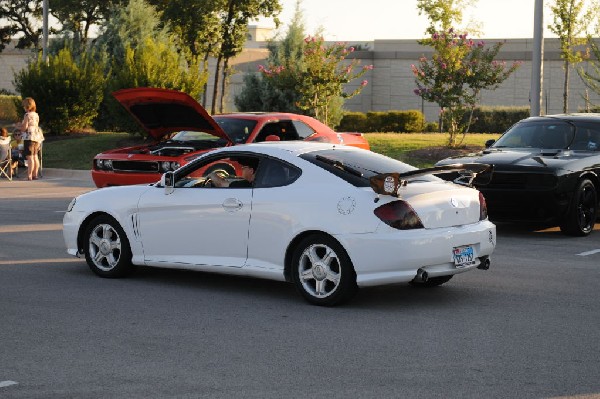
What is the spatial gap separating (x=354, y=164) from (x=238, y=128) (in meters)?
7.41

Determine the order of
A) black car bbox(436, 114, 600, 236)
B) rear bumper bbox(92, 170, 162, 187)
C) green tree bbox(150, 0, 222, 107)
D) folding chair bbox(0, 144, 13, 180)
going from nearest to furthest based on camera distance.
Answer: black car bbox(436, 114, 600, 236)
rear bumper bbox(92, 170, 162, 187)
folding chair bbox(0, 144, 13, 180)
green tree bbox(150, 0, 222, 107)

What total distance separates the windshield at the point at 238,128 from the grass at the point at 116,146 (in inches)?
353

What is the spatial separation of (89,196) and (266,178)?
2218 mm

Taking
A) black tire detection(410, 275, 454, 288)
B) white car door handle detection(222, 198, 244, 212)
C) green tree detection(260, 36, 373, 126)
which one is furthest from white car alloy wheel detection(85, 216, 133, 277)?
green tree detection(260, 36, 373, 126)

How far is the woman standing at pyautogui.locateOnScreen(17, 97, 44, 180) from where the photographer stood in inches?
978

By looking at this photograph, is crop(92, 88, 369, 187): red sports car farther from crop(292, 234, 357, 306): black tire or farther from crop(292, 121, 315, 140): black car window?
crop(292, 234, 357, 306): black tire

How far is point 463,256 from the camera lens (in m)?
9.62

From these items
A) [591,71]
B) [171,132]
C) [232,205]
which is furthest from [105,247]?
[591,71]

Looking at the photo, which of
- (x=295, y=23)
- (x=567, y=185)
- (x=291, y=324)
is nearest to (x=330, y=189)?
(x=291, y=324)

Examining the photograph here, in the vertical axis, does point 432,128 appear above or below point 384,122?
below

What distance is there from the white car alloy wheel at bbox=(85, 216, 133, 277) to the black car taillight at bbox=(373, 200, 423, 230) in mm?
2943

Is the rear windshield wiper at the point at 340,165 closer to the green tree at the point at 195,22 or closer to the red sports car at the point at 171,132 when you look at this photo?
the red sports car at the point at 171,132

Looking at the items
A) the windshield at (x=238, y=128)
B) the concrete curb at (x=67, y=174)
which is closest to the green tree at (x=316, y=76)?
the concrete curb at (x=67, y=174)

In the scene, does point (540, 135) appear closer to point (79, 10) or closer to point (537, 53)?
point (537, 53)
